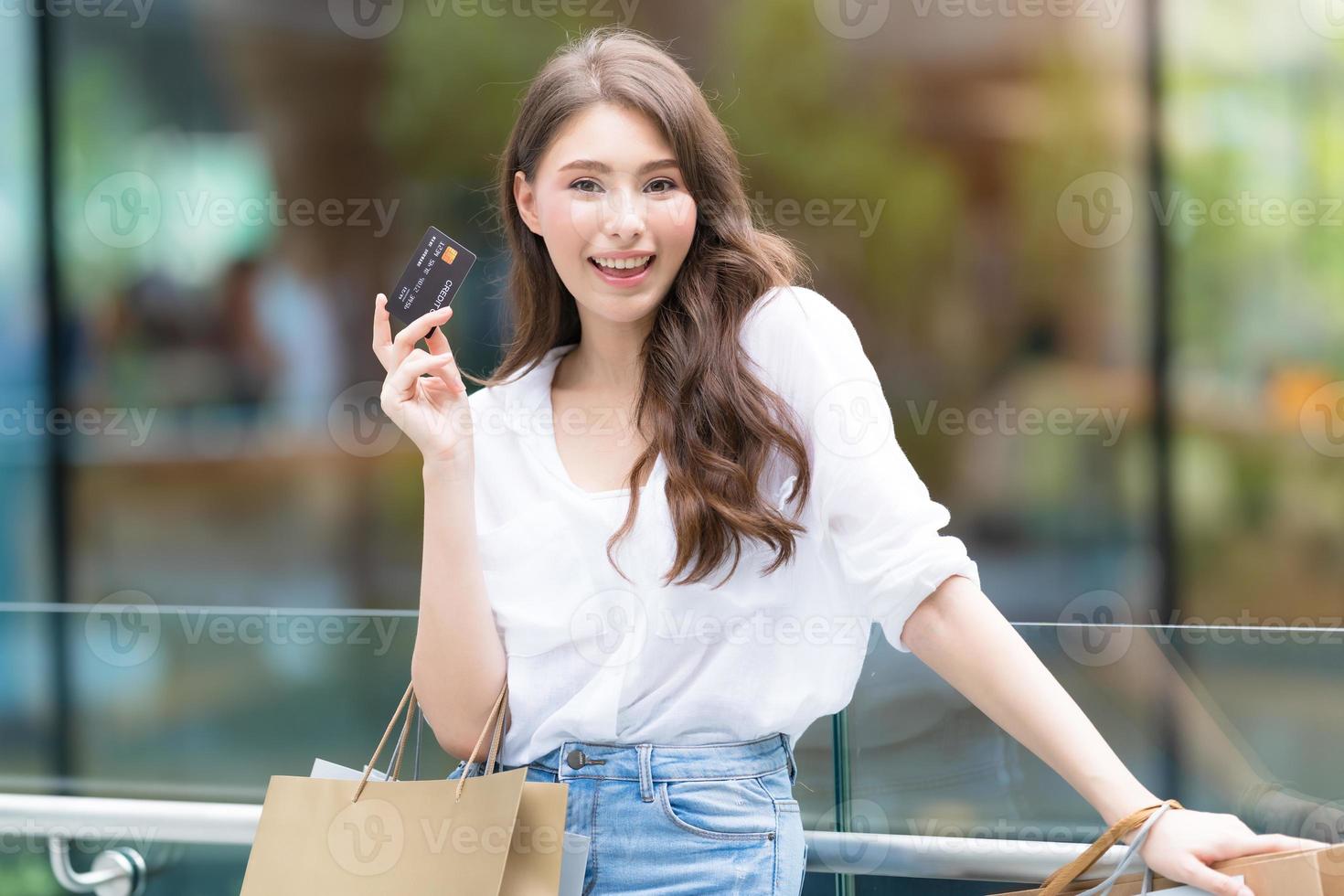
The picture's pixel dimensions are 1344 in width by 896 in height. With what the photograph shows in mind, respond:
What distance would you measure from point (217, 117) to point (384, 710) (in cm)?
292

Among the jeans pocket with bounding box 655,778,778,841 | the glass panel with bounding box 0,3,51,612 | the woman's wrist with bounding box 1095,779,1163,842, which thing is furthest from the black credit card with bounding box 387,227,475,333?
the glass panel with bounding box 0,3,51,612

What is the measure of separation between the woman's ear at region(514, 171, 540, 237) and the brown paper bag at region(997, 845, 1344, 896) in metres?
1.05

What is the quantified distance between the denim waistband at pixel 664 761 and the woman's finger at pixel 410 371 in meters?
0.45

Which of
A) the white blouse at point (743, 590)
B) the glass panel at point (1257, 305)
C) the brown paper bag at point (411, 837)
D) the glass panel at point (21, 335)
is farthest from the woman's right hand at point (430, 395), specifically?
the glass panel at point (21, 335)

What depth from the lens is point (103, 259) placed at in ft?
15.4

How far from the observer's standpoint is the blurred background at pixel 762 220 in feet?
13.1

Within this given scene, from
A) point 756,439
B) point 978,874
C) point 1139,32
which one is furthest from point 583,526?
point 1139,32

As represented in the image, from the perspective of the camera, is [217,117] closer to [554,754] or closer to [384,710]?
[384,710]

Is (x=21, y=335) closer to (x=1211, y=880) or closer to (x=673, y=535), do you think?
(x=673, y=535)

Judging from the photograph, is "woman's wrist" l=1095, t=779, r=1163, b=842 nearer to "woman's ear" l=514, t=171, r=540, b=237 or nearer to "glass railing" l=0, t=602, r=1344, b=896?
"glass railing" l=0, t=602, r=1344, b=896

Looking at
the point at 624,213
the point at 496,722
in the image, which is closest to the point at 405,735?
the point at 496,722

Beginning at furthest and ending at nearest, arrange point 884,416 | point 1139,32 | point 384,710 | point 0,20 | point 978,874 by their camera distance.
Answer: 1. point 0,20
2. point 1139,32
3. point 384,710
4. point 978,874
5. point 884,416

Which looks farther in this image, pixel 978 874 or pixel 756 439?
pixel 978 874

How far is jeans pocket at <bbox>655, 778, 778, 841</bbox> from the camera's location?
4.42ft
